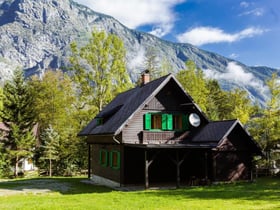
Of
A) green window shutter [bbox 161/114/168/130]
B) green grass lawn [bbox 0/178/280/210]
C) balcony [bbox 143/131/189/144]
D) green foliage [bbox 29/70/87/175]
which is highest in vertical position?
green foliage [bbox 29/70/87/175]

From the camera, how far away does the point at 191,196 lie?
644 inches

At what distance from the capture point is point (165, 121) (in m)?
23.2

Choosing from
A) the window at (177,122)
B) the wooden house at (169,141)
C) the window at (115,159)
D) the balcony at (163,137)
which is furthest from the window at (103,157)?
the window at (177,122)

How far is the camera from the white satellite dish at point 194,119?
23.8 m

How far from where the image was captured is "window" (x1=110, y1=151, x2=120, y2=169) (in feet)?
73.0

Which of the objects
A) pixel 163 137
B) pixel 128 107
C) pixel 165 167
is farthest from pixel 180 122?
pixel 128 107

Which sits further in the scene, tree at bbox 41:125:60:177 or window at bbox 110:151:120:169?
tree at bbox 41:125:60:177

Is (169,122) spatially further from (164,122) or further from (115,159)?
(115,159)

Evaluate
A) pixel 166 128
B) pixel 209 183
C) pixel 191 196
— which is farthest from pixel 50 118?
pixel 191 196

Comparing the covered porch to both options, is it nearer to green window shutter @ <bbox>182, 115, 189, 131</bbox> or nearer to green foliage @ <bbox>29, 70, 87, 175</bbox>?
green window shutter @ <bbox>182, 115, 189, 131</bbox>

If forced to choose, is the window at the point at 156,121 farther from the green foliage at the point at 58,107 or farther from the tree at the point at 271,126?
the green foliage at the point at 58,107

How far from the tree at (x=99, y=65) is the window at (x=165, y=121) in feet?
38.3

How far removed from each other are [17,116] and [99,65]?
897cm

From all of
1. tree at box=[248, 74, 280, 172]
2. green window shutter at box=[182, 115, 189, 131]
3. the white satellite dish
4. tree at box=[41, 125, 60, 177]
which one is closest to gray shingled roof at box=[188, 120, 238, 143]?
the white satellite dish
